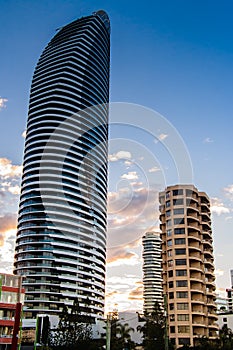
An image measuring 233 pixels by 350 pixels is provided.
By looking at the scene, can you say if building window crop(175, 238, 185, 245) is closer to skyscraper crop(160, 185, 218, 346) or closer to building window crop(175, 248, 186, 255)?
skyscraper crop(160, 185, 218, 346)

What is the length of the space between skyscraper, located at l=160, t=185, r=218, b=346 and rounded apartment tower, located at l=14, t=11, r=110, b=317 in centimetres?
2660

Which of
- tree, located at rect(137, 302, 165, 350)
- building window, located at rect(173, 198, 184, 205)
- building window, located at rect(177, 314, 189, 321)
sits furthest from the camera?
building window, located at rect(173, 198, 184, 205)

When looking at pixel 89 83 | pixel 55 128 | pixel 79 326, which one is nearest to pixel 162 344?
pixel 79 326

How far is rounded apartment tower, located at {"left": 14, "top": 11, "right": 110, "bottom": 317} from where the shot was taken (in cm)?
11900

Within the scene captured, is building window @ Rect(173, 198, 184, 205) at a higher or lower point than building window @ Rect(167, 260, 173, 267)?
higher

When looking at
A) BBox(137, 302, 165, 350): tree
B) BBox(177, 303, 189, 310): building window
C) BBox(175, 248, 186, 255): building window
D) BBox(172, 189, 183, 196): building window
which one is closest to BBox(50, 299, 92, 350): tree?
BBox(137, 302, 165, 350): tree

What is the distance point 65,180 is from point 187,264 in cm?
5250

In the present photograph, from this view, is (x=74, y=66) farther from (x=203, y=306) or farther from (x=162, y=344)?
(x=162, y=344)

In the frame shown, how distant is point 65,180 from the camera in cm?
13088

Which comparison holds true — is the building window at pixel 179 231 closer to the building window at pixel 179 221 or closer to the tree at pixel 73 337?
the building window at pixel 179 221

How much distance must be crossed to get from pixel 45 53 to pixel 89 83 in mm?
22866

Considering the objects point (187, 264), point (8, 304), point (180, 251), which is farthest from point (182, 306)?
point (8, 304)

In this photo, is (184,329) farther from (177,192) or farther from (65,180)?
(65,180)

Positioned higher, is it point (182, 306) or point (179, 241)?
point (179, 241)
